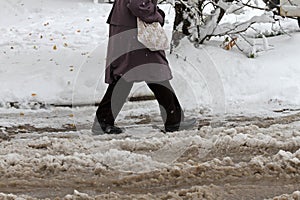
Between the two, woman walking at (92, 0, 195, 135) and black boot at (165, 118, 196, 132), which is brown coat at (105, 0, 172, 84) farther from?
black boot at (165, 118, 196, 132)

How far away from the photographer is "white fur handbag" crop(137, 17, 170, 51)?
5980 mm

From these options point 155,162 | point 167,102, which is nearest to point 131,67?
point 167,102

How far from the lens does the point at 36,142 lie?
5988 mm

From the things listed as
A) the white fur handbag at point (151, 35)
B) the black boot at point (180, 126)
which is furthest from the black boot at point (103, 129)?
the white fur handbag at point (151, 35)

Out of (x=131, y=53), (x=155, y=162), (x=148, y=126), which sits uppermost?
(x=131, y=53)

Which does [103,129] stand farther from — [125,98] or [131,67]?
[131,67]

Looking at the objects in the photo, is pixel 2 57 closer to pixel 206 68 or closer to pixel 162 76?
pixel 206 68

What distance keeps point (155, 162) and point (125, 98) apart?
4.17 feet

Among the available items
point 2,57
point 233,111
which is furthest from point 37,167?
point 2,57

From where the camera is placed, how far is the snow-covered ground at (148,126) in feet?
15.7

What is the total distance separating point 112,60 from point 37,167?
151 cm

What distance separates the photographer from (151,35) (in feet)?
19.7

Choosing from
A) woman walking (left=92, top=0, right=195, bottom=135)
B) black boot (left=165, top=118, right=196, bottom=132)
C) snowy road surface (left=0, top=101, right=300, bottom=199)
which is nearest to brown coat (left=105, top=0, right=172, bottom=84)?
woman walking (left=92, top=0, right=195, bottom=135)

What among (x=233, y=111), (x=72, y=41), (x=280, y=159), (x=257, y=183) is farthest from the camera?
(x=72, y=41)
